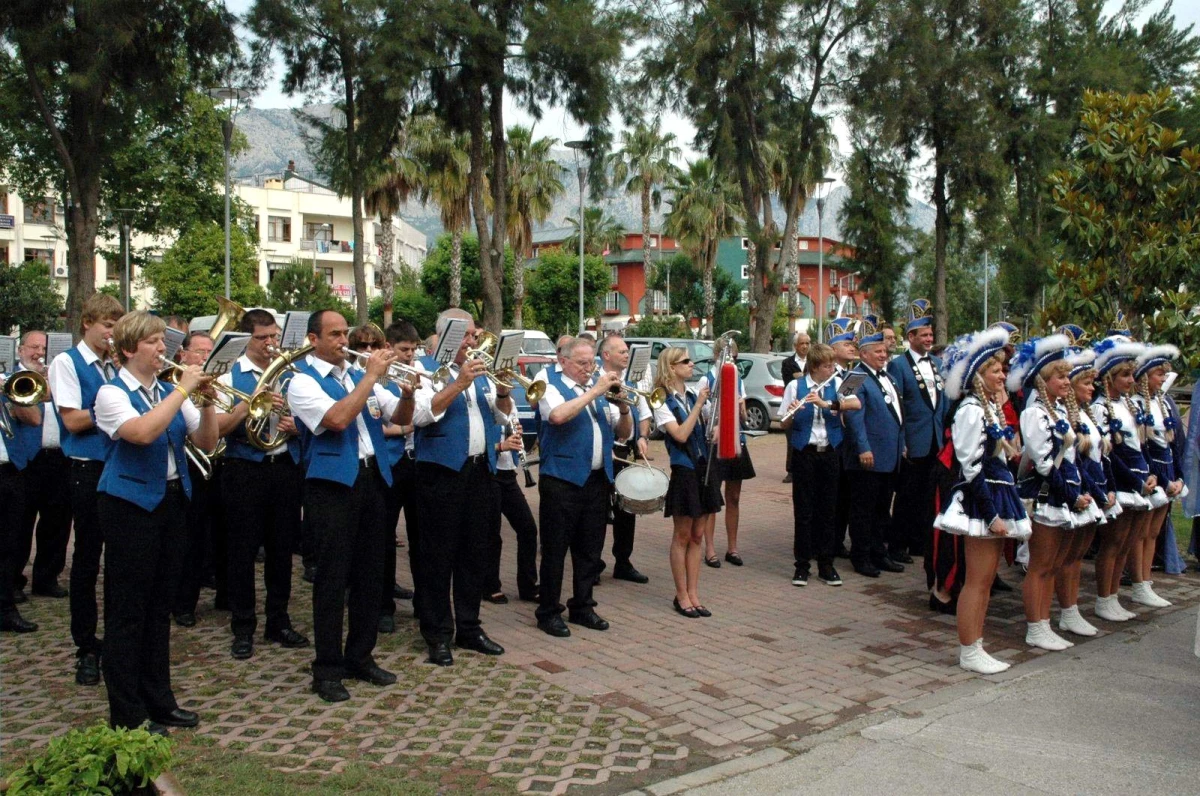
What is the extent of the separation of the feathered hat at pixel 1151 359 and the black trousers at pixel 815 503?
2341mm

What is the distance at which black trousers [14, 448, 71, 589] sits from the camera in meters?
7.38

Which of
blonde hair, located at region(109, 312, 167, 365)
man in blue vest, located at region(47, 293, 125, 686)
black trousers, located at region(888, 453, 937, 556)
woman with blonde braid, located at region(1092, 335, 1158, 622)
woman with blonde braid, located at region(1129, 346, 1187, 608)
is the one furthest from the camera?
black trousers, located at region(888, 453, 937, 556)

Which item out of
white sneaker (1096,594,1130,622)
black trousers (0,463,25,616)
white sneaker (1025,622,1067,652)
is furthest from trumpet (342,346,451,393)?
white sneaker (1096,594,1130,622)

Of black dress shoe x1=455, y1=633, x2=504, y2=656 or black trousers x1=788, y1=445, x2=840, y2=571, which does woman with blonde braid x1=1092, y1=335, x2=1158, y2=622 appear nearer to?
black trousers x1=788, y1=445, x2=840, y2=571

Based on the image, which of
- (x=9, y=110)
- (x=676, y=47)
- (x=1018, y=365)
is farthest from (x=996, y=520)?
(x=676, y=47)

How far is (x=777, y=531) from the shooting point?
1098cm

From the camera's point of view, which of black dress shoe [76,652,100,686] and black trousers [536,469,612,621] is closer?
black dress shoe [76,652,100,686]

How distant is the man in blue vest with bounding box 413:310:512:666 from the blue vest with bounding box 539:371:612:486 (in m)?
0.42

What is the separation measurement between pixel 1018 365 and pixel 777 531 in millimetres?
4651

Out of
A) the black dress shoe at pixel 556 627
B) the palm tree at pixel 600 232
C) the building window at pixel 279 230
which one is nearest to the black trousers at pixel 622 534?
the black dress shoe at pixel 556 627

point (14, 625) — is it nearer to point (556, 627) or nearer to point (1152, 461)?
point (556, 627)

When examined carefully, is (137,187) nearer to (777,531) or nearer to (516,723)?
(777,531)

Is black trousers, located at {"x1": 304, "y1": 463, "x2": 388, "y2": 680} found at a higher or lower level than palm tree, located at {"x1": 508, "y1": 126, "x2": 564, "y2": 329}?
lower

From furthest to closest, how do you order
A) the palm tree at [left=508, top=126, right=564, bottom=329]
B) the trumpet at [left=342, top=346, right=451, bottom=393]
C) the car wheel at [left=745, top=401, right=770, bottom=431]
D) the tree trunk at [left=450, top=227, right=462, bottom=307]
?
the palm tree at [left=508, top=126, right=564, bottom=329], the tree trunk at [left=450, top=227, right=462, bottom=307], the car wheel at [left=745, top=401, right=770, bottom=431], the trumpet at [left=342, top=346, right=451, bottom=393]
